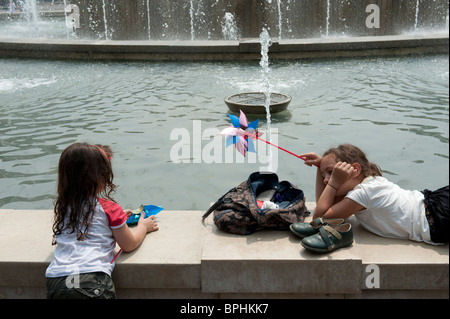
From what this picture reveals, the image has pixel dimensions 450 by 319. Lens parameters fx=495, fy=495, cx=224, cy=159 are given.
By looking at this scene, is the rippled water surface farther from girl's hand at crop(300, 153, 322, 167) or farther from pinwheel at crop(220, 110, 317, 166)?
girl's hand at crop(300, 153, 322, 167)

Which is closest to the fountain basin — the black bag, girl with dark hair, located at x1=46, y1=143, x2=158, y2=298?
the black bag

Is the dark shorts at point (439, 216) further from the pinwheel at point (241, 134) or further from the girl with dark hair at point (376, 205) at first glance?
the pinwheel at point (241, 134)

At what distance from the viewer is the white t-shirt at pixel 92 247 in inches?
93.7

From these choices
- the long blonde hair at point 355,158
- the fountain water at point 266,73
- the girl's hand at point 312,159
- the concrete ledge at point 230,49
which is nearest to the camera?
the long blonde hair at point 355,158

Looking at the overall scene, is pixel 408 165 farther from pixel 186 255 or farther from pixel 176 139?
pixel 186 255

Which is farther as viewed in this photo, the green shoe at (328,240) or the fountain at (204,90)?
the fountain at (204,90)

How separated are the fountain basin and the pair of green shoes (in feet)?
11.5

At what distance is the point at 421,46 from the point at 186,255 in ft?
30.1

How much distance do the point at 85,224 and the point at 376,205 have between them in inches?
60.0

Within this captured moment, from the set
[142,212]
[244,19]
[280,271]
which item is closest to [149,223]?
[142,212]

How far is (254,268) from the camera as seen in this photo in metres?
2.44

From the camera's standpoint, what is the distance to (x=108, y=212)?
8.25 ft

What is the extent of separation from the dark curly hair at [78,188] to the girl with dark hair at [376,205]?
3.47 ft

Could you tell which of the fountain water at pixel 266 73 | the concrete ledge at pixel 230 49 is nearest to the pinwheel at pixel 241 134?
the fountain water at pixel 266 73
